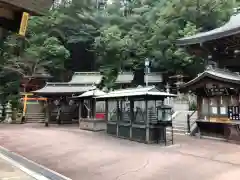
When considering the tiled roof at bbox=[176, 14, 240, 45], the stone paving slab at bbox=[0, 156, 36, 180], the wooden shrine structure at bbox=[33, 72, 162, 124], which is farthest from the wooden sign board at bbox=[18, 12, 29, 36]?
the wooden shrine structure at bbox=[33, 72, 162, 124]

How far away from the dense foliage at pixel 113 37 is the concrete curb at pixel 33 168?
20656 mm

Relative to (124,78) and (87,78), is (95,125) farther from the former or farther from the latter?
(124,78)

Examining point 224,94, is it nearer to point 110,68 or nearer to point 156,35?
point 156,35

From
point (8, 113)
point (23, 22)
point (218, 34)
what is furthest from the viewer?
point (8, 113)

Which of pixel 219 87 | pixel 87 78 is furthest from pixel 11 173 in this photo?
pixel 87 78

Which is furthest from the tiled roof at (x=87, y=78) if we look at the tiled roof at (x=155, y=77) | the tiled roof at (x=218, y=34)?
the tiled roof at (x=218, y=34)

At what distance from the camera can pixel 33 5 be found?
17.5 feet

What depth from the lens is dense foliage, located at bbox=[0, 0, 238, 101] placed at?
95.7 ft

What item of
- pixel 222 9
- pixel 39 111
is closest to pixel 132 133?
pixel 39 111

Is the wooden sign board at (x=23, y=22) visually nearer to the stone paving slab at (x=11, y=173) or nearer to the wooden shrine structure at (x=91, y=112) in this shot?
the stone paving slab at (x=11, y=173)

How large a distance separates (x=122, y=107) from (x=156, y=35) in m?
16.8

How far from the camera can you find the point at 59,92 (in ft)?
86.9

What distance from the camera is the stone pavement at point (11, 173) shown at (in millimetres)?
7019

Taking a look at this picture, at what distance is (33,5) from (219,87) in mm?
11664
